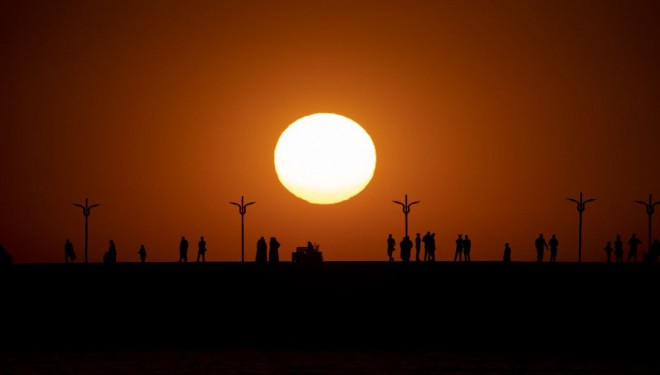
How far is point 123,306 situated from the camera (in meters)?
41.5

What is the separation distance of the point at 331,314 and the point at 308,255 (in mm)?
→ 29185

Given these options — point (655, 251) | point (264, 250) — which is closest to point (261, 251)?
point (264, 250)

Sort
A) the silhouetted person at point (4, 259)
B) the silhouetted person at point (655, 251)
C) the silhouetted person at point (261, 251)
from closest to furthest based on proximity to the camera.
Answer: the silhouetted person at point (4, 259) < the silhouetted person at point (261, 251) < the silhouetted person at point (655, 251)

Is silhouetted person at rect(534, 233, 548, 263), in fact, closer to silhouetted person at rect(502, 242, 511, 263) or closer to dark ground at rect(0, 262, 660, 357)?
silhouetted person at rect(502, 242, 511, 263)

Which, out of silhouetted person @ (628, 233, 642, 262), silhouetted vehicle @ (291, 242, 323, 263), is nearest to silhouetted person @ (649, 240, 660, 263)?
silhouetted person @ (628, 233, 642, 262)

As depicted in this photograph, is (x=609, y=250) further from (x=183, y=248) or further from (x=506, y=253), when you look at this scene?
(x=183, y=248)

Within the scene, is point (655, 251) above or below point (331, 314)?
above

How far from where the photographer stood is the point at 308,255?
7025cm

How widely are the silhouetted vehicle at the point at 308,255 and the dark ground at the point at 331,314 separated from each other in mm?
24906

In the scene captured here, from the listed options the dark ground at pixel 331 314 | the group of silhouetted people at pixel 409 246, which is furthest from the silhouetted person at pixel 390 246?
the dark ground at pixel 331 314

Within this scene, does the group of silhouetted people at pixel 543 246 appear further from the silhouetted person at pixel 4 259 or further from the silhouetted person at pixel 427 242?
the silhouetted person at pixel 4 259

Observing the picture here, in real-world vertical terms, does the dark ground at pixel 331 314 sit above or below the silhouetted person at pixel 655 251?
below

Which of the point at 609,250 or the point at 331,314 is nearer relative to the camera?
the point at 331,314

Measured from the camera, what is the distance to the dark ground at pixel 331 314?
38625 mm
